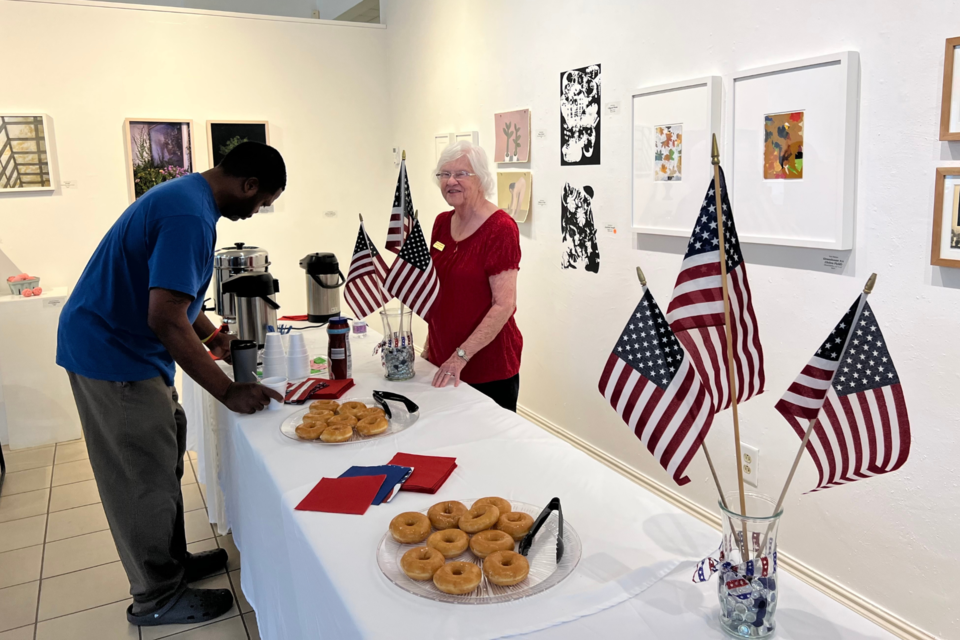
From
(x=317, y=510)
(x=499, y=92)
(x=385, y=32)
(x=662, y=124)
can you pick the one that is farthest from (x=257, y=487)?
(x=385, y=32)

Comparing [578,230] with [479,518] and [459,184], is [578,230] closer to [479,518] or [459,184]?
[459,184]

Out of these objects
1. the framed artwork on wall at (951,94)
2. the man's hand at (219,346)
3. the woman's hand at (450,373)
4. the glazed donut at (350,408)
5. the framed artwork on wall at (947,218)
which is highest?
the framed artwork on wall at (951,94)

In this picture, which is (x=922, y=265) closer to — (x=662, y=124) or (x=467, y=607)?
(x=662, y=124)

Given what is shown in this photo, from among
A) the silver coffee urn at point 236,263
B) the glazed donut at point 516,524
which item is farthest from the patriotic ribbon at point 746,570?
the silver coffee urn at point 236,263

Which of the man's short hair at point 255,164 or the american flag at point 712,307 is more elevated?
the man's short hair at point 255,164

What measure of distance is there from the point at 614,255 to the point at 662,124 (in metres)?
0.68

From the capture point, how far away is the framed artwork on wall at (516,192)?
4051mm

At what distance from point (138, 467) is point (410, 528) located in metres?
1.36

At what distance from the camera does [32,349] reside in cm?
432

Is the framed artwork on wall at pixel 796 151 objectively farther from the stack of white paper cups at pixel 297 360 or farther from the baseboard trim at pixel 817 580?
the stack of white paper cups at pixel 297 360

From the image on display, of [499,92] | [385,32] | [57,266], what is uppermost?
[385,32]

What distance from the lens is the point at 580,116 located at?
356 centimetres

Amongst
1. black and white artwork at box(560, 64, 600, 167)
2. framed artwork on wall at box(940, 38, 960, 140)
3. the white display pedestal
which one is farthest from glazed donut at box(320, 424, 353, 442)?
the white display pedestal

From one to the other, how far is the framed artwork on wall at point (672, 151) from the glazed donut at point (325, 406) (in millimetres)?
1616
